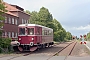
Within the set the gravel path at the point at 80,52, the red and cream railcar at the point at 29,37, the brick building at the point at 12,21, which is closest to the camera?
the gravel path at the point at 80,52

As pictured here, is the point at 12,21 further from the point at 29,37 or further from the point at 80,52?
the point at 80,52

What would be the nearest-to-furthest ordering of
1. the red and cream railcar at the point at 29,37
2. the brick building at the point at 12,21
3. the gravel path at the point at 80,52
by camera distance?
the gravel path at the point at 80,52
the red and cream railcar at the point at 29,37
the brick building at the point at 12,21

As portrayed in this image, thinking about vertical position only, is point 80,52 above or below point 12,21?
below

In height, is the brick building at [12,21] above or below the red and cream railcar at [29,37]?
above

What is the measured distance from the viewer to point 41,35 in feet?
96.9

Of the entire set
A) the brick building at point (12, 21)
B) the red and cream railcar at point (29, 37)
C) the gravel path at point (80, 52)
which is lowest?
the gravel path at point (80, 52)

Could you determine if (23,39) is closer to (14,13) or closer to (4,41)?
(4,41)

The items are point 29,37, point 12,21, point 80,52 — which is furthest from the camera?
point 12,21

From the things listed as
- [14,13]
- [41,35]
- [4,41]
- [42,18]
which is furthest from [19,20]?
[4,41]

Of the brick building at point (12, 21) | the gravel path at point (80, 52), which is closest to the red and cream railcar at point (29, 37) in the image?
the gravel path at point (80, 52)

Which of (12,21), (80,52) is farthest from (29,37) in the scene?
(12,21)

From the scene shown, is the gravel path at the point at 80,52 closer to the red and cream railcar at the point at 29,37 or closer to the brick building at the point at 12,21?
the red and cream railcar at the point at 29,37

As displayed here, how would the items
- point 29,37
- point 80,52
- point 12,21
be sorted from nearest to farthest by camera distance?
point 29,37 → point 80,52 → point 12,21

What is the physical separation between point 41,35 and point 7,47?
5089 mm
